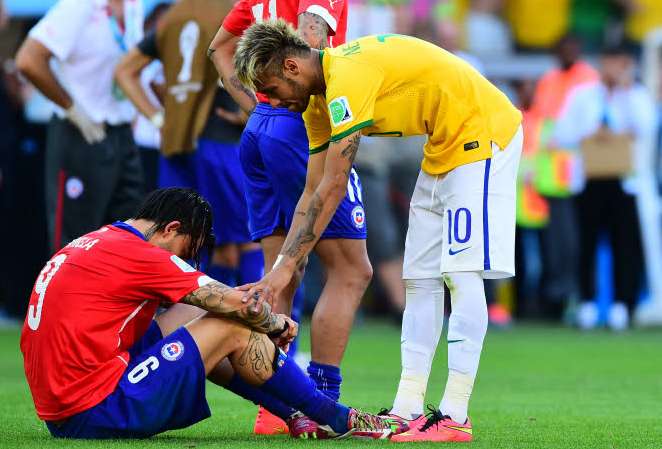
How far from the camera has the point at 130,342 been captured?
5.73 m

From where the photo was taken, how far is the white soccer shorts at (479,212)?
5914 mm

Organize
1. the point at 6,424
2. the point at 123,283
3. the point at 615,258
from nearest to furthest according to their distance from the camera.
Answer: the point at 123,283 < the point at 6,424 < the point at 615,258

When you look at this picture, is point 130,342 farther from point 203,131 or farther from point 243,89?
point 203,131

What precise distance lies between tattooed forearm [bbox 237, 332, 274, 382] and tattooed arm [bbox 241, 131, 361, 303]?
0.55ft

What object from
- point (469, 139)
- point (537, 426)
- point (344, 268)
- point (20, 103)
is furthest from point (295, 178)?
point (20, 103)

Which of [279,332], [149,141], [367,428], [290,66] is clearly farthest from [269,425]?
[149,141]

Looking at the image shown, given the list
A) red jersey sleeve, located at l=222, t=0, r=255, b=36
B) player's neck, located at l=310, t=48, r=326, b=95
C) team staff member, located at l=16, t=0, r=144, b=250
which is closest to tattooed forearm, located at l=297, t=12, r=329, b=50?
red jersey sleeve, located at l=222, t=0, r=255, b=36

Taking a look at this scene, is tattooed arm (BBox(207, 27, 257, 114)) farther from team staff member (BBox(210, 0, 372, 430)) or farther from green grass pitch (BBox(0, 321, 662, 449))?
green grass pitch (BBox(0, 321, 662, 449))

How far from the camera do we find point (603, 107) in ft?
47.0

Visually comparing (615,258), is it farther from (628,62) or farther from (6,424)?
(6,424)

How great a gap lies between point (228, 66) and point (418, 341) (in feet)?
6.84

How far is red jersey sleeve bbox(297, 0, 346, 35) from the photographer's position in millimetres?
6613

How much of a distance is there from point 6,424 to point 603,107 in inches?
363

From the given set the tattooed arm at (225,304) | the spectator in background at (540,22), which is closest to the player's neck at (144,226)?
the tattooed arm at (225,304)
